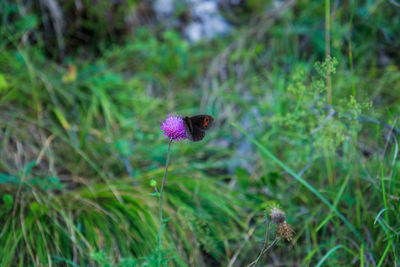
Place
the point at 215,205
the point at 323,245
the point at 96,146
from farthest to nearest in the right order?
1. the point at 96,146
2. the point at 215,205
3. the point at 323,245

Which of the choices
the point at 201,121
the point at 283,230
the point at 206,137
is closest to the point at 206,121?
the point at 201,121

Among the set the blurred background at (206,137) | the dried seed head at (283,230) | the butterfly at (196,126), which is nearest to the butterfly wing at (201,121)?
the butterfly at (196,126)

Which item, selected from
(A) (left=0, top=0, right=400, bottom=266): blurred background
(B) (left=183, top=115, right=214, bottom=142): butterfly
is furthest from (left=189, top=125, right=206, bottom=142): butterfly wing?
(A) (left=0, top=0, right=400, bottom=266): blurred background

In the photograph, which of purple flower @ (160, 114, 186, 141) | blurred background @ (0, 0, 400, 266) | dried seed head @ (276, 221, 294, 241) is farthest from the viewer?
blurred background @ (0, 0, 400, 266)

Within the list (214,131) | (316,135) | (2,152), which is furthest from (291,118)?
(2,152)

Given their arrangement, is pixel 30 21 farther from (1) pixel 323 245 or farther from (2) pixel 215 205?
(1) pixel 323 245

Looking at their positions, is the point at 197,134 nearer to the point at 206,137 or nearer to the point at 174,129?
the point at 174,129

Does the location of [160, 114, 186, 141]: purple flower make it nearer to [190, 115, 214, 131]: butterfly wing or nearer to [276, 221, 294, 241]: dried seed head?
[190, 115, 214, 131]: butterfly wing
